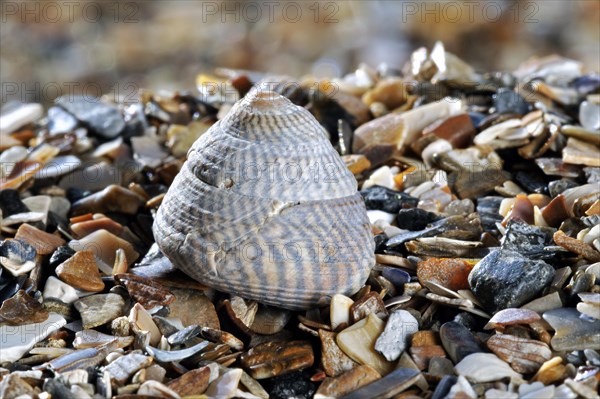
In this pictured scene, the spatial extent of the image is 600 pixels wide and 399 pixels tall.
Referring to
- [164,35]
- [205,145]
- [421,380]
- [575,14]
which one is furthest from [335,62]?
[421,380]

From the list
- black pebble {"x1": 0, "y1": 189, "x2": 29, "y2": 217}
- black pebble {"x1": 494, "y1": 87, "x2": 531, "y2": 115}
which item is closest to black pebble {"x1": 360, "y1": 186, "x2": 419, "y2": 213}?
black pebble {"x1": 494, "y1": 87, "x2": 531, "y2": 115}

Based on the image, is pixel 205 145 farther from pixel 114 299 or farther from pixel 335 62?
pixel 335 62

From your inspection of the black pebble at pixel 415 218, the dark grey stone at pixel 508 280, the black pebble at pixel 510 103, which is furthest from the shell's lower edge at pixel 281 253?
the black pebble at pixel 510 103

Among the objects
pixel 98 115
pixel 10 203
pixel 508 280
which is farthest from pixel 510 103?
pixel 10 203

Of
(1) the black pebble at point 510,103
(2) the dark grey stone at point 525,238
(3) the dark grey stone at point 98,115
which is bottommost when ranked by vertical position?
(2) the dark grey stone at point 525,238

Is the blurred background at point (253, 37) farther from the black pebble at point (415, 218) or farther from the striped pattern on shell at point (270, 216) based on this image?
the striped pattern on shell at point (270, 216)

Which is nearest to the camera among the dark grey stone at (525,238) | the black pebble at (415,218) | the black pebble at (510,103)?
the dark grey stone at (525,238)
